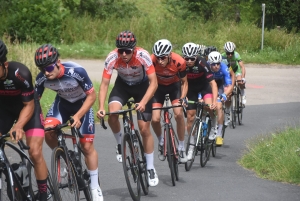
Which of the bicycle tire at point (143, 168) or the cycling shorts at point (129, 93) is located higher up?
the cycling shorts at point (129, 93)

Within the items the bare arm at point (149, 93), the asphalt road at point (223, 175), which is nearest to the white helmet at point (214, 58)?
the asphalt road at point (223, 175)

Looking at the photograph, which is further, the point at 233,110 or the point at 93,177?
the point at 233,110

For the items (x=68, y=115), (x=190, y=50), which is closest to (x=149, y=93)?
(x=68, y=115)

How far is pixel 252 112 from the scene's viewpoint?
1842 centimetres

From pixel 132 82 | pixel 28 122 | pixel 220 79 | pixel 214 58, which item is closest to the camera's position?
pixel 28 122

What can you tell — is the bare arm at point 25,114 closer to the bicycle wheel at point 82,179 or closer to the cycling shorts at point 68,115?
the bicycle wheel at point 82,179

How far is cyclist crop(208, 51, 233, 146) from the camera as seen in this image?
12945mm

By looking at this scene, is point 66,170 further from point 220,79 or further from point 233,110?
point 233,110

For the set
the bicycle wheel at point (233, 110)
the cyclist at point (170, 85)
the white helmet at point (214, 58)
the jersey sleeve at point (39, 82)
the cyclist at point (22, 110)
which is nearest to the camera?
the cyclist at point (22, 110)

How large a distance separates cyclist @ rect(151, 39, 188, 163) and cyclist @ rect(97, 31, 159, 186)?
756 millimetres

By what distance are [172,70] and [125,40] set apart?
6.93 ft

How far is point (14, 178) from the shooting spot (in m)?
6.75

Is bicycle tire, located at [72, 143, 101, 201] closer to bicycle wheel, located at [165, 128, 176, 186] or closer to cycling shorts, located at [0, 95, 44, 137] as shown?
cycling shorts, located at [0, 95, 44, 137]

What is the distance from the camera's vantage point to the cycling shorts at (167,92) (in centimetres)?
1084
